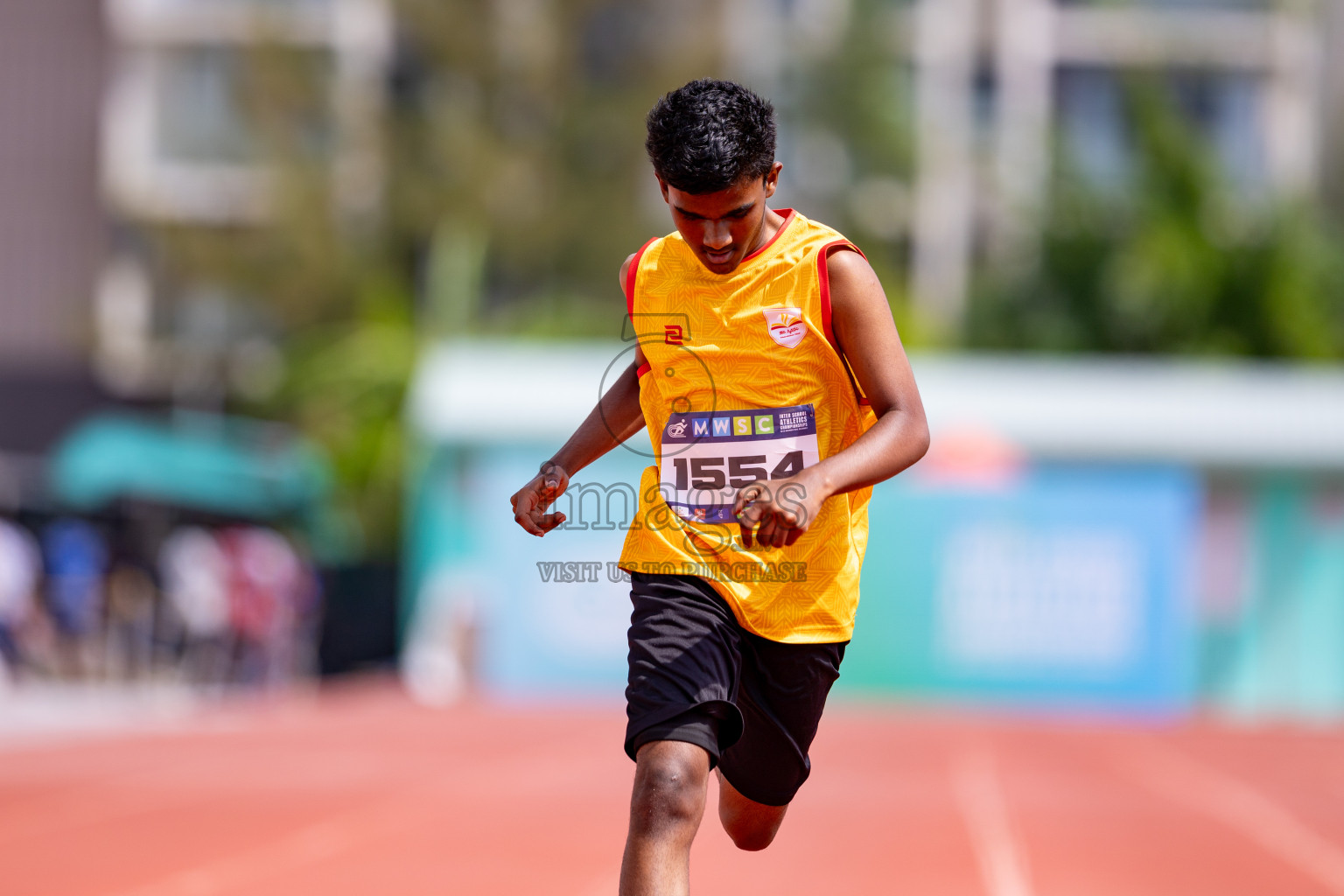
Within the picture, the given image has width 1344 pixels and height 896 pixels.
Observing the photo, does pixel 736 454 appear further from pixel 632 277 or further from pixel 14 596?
A: pixel 14 596

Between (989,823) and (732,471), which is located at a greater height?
(732,471)

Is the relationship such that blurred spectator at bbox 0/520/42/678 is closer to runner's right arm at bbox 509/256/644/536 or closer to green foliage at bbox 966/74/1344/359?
runner's right arm at bbox 509/256/644/536

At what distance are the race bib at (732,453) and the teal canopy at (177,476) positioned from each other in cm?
1353

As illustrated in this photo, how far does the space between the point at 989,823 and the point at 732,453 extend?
505cm

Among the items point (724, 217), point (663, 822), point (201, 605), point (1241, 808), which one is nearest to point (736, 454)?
point (724, 217)

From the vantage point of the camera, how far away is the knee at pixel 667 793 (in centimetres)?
299

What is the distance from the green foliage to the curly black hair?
22626 millimetres

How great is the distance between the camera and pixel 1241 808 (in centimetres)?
877

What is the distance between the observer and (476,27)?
94.9ft

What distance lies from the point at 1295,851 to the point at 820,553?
4.88 m

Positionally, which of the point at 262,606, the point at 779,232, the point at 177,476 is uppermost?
the point at 779,232

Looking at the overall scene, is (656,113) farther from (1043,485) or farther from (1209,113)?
(1209,113)

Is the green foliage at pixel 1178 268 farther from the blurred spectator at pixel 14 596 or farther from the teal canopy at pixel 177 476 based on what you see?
the blurred spectator at pixel 14 596

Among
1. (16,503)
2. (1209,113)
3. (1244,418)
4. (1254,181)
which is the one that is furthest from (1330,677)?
(1209,113)
